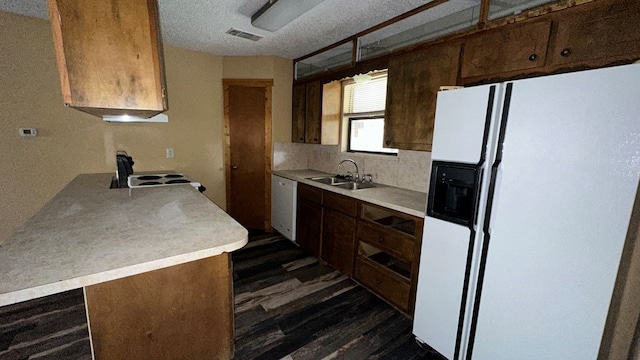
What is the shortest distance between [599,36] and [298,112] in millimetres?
2945

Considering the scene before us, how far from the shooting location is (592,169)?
3.41ft

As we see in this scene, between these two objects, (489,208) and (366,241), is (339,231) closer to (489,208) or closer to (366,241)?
(366,241)

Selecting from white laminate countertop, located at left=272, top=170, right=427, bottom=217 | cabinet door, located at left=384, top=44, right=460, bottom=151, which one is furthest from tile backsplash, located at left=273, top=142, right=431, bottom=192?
cabinet door, located at left=384, top=44, right=460, bottom=151

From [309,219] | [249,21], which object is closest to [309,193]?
[309,219]

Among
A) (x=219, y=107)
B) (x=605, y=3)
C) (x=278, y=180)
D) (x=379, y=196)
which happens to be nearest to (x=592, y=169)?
(x=605, y=3)

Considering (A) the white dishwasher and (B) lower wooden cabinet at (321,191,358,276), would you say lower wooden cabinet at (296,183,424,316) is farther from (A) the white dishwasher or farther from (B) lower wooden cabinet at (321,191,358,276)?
(A) the white dishwasher

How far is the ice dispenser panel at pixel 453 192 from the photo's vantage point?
4.68ft

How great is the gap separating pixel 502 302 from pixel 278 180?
2792 mm

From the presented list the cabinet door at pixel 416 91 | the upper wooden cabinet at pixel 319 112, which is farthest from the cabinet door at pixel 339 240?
the upper wooden cabinet at pixel 319 112

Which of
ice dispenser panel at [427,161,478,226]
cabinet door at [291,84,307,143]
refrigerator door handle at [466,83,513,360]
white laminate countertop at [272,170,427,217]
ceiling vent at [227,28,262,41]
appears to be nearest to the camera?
refrigerator door handle at [466,83,513,360]

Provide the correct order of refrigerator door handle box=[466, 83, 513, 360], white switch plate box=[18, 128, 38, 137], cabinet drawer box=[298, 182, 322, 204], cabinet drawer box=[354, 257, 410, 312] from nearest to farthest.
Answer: refrigerator door handle box=[466, 83, 513, 360] < cabinet drawer box=[354, 257, 410, 312] < white switch plate box=[18, 128, 38, 137] < cabinet drawer box=[298, 182, 322, 204]

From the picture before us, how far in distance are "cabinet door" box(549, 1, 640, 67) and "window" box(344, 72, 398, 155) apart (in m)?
1.50

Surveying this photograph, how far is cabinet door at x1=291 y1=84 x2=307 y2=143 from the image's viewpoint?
3529mm

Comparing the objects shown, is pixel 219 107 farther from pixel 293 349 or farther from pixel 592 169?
pixel 592 169
